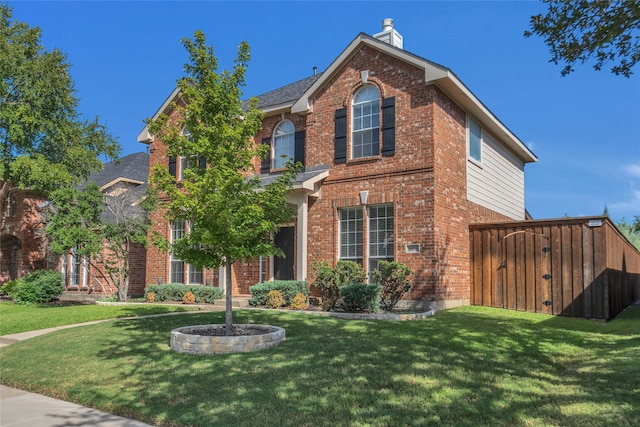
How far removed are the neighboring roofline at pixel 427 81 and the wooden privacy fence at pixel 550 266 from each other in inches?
144

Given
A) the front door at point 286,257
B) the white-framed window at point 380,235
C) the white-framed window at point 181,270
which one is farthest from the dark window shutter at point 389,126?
the white-framed window at point 181,270

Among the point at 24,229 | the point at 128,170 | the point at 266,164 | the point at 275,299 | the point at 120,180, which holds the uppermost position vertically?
the point at 128,170

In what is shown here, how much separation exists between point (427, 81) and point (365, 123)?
2.15 m

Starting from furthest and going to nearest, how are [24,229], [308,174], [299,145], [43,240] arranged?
[24,229] < [43,240] < [299,145] < [308,174]

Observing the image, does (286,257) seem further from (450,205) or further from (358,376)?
(358,376)

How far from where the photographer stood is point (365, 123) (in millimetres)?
13781

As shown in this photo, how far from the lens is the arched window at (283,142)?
15.6 metres

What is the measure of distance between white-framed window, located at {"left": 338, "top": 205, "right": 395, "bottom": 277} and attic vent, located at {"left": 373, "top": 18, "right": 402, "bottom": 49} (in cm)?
613

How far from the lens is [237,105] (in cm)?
851

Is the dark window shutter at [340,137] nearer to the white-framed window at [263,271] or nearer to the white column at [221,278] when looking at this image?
the white-framed window at [263,271]

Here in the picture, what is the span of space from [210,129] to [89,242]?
33.1 ft

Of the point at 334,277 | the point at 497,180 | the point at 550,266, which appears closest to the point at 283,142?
the point at 334,277

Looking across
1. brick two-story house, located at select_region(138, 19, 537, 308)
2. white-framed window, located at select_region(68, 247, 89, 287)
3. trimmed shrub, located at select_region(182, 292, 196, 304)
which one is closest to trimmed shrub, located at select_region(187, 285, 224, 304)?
trimmed shrub, located at select_region(182, 292, 196, 304)

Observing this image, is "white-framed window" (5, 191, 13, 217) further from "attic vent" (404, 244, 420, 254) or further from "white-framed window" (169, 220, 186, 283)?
"attic vent" (404, 244, 420, 254)
